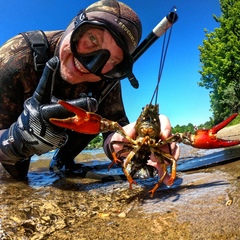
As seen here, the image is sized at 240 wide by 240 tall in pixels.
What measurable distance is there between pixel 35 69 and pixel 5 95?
435mm

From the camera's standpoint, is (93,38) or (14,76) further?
(14,76)

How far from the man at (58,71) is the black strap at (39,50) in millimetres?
50

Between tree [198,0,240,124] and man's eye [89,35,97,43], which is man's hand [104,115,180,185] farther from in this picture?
tree [198,0,240,124]

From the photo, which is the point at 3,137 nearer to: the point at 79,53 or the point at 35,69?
the point at 35,69

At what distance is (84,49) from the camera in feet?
8.07

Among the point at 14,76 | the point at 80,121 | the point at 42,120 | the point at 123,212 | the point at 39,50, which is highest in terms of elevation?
the point at 39,50

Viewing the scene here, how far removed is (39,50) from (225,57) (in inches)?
656

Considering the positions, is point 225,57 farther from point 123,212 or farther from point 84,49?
point 123,212

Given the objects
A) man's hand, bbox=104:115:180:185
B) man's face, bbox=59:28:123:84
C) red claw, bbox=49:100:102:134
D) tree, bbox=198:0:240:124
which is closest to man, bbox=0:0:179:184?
man's face, bbox=59:28:123:84

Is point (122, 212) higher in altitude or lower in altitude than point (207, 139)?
lower

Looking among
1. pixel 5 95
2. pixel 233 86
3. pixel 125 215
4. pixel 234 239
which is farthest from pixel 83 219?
pixel 233 86

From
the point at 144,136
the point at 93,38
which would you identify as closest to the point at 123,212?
the point at 144,136

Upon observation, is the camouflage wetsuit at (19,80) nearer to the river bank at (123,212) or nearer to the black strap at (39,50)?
the black strap at (39,50)

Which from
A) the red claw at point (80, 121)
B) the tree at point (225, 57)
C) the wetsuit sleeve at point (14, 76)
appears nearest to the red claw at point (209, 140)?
the red claw at point (80, 121)
